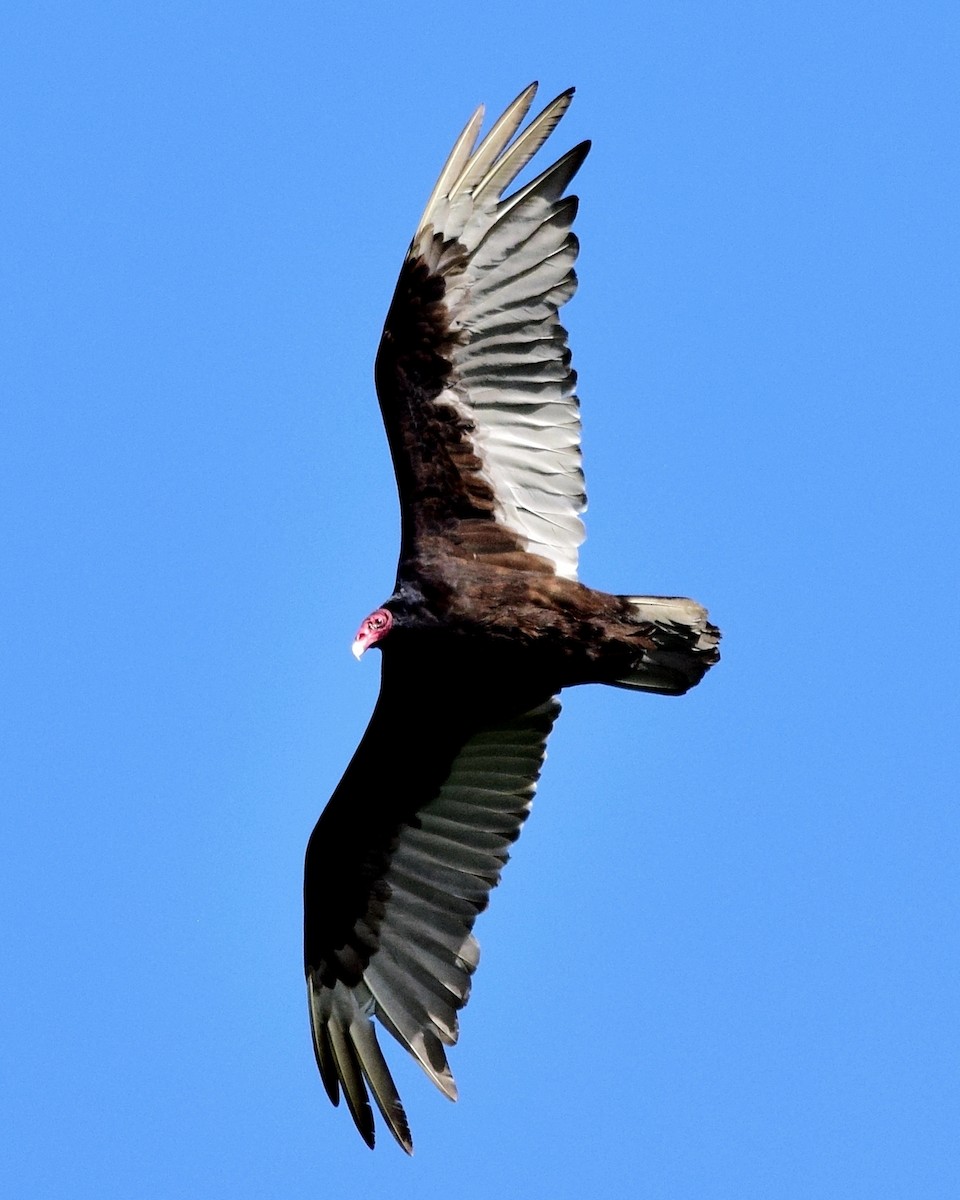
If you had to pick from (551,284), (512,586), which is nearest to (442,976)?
(512,586)

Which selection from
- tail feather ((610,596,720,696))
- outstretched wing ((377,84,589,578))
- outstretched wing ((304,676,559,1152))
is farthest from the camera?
outstretched wing ((304,676,559,1152))

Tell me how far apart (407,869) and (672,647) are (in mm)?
1747

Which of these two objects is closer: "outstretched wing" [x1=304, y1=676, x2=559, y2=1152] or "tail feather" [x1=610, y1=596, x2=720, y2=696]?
"tail feather" [x1=610, y1=596, x2=720, y2=696]

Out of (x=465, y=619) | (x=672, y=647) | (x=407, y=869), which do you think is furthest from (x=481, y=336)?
(x=407, y=869)

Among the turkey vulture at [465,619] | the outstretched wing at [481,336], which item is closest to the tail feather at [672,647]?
the turkey vulture at [465,619]

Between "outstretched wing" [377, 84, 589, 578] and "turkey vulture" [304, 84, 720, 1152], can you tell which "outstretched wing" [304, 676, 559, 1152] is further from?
"outstretched wing" [377, 84, 589, 578]

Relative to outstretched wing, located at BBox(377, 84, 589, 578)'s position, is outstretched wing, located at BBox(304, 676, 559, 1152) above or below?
below

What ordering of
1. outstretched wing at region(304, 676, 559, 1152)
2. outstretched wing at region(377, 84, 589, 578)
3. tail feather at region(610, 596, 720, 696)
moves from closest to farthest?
outstretched wing at region(377, 84, 589, 578) < tail feather at region(610, 596, 720, 696) < outstretched wing at region(304, 676, 559, 1152)

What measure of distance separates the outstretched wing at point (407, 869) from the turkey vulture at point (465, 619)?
0.01 metres

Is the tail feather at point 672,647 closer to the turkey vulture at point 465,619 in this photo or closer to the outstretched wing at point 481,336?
the turkey vulture at point 465,619

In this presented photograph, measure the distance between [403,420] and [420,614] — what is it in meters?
0.87

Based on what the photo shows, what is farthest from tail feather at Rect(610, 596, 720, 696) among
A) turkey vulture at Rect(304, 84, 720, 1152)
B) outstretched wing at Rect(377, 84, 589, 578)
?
outstretched wing at Rect(377, 84, 589, 578)

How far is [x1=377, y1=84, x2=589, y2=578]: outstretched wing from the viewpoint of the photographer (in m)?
8.84

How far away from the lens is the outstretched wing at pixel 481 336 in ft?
29.0
